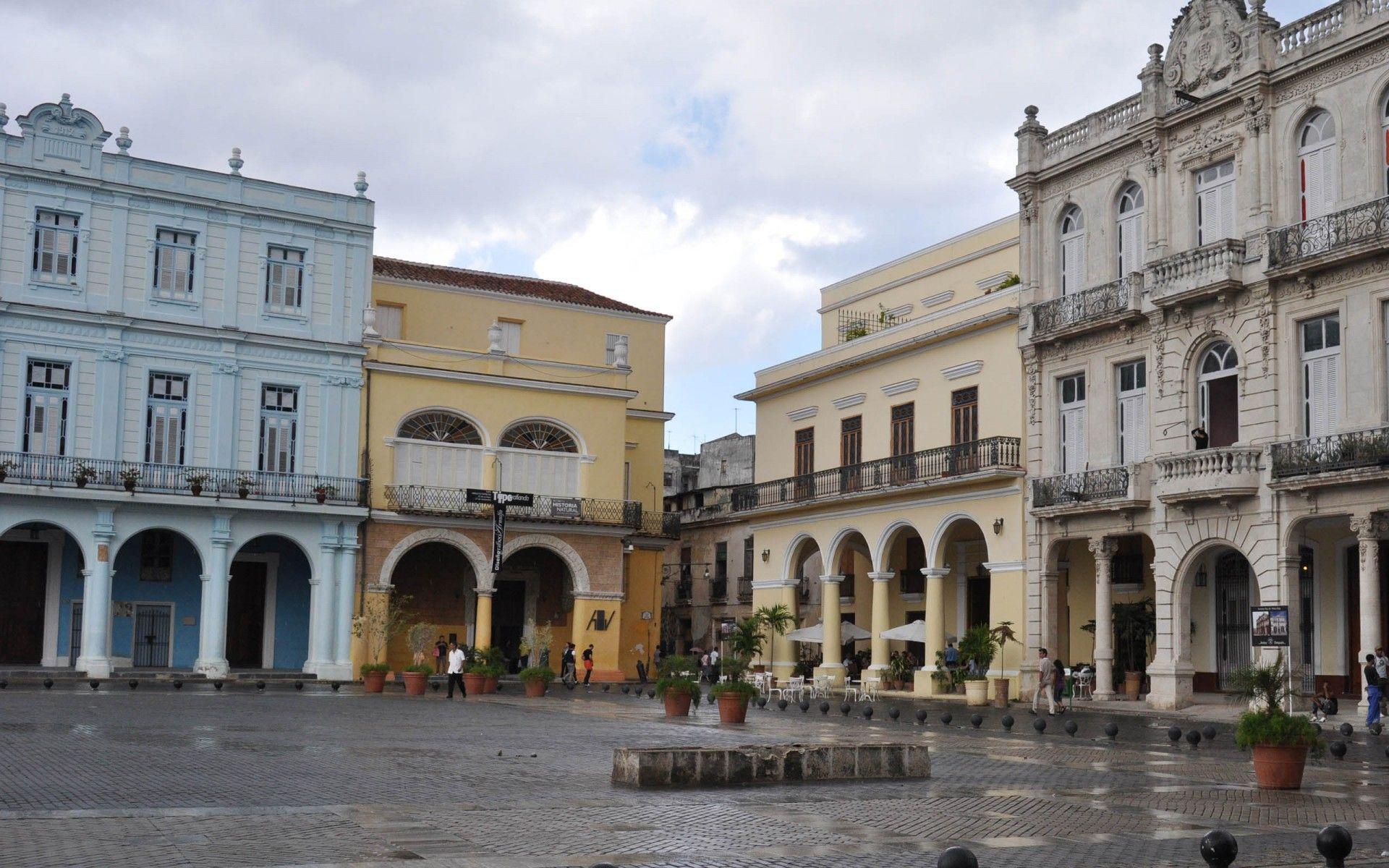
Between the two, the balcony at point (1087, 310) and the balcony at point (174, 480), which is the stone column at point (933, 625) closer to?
the balcony at point (1087, 310)

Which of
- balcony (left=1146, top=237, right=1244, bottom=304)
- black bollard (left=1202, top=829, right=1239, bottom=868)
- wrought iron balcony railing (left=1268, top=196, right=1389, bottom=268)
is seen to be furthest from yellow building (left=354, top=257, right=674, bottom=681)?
black bollard (left=1202, top=829, right=1239, bottom=868)

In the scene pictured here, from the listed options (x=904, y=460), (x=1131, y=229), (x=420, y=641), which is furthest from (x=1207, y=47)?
(x=420, y=641)

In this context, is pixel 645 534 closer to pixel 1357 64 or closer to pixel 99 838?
pixel 1357 64

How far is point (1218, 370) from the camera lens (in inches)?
1185

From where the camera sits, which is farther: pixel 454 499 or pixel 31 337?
pixel 454 499

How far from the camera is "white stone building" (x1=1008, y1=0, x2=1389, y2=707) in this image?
89.0ft

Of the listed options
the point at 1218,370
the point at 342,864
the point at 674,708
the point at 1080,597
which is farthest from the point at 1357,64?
the point at 342,864

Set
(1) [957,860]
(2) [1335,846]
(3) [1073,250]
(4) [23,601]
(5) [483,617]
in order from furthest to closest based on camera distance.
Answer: (5) [483,617] → (4) [23,601] → (3) [1073,250] → (2) [1335,846] → (1) [957,860]

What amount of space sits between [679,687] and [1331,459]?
490 inches

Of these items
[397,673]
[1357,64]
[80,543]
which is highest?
[1357,64]

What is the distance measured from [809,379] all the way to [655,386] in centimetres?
902

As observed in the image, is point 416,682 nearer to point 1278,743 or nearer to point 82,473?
point 82,473

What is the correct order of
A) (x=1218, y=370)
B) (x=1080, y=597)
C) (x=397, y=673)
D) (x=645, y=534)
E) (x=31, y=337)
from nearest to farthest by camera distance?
(x=1218, y=370)
(x=1080, y=597)
(x=31, y=337)
(x=397, y=673)
(x=645, y=534)

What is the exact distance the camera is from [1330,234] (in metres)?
27.4
